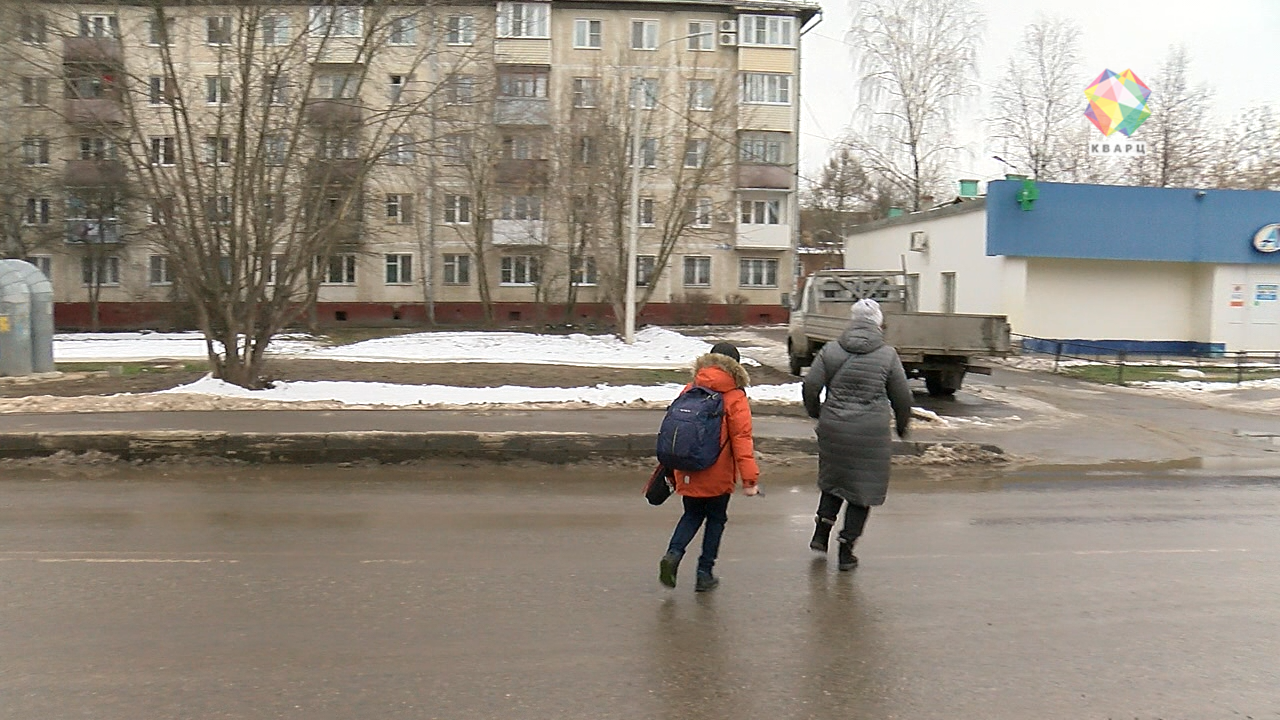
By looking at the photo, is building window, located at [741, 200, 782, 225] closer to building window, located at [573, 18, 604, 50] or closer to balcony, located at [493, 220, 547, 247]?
building window, located at [573, 18, 604, 50]

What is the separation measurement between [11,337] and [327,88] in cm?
742

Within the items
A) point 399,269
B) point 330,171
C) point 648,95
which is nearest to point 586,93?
point 648,95

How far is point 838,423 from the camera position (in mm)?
6484

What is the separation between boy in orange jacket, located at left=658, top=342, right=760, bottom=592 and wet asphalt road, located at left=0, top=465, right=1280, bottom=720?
24 centimetres

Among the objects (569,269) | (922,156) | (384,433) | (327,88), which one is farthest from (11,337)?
(922,156)

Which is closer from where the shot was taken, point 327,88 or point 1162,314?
point 327,88

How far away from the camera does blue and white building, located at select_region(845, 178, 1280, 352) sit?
28.8m

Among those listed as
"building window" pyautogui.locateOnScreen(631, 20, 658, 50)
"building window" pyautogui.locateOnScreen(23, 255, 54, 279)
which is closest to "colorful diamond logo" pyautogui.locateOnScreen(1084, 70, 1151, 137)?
"building window" pyautogui.locateOnScreen(631, 20, 658, 50)

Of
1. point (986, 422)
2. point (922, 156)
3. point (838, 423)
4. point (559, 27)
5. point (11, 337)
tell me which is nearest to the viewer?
point (838, 423)

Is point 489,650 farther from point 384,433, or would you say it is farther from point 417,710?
point 384,433

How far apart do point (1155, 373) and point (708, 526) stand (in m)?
20.4

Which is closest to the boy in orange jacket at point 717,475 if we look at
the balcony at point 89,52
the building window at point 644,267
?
the balcony at point 89,52

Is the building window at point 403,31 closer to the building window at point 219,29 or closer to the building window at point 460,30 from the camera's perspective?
the building window at point 460,30

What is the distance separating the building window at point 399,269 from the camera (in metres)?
49.7
